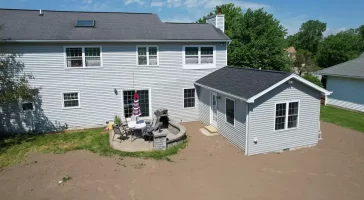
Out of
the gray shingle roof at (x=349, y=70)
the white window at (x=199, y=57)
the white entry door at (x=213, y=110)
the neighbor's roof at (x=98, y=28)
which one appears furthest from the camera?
the gray shingle roof at (x=349, y=70)

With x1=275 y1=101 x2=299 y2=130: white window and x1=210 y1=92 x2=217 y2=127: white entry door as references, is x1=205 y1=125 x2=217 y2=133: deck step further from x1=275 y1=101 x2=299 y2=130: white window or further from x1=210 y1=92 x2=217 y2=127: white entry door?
x1=275 y1=101 x2=299 y2=130: white window

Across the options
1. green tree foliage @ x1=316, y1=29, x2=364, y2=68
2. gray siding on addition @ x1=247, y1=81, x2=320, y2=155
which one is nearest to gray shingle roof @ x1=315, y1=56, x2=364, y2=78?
gray siding on addition @ x1=247, y1=81, x2=320, y2=155

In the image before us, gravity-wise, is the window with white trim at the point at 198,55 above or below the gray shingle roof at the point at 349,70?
above

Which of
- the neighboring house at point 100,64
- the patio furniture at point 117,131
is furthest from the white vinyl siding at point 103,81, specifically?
the patio furniture at point 117,131

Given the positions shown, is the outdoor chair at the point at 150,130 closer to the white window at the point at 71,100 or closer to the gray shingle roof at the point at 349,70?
the white window at the point at 71,100

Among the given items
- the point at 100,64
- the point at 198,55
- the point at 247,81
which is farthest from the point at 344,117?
the point at 100,64

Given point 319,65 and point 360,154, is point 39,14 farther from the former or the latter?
point 319,65

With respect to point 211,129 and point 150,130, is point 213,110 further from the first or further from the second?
point 150,130
